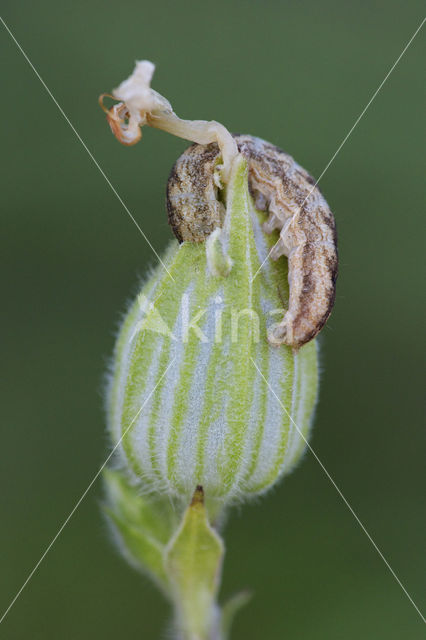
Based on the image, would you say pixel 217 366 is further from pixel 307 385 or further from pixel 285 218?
pixel 285 218

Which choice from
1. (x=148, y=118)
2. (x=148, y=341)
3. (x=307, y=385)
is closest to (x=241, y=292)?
(x=148, y=341)

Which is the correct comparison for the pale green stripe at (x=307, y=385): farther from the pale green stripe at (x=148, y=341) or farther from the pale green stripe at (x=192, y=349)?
the pale green stripe at (x=148, y=341)

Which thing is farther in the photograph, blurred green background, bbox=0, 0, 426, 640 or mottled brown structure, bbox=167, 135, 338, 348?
blurred green background, bbox=0, 0, 426, 640

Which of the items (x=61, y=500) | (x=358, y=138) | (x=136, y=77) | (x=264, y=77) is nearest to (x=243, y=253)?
(x=136, y=77)

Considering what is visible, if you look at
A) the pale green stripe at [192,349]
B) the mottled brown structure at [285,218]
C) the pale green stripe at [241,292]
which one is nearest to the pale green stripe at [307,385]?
the mottled brown structure at [285,218]

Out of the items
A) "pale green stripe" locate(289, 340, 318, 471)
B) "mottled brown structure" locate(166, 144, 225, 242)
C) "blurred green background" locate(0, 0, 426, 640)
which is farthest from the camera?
"blurred green background" locate(0, 0, 426, 640)

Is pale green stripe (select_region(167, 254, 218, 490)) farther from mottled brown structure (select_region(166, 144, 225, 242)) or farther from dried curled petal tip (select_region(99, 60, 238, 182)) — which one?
dried curled petal tip (select_region(99, 60, 238, 182))

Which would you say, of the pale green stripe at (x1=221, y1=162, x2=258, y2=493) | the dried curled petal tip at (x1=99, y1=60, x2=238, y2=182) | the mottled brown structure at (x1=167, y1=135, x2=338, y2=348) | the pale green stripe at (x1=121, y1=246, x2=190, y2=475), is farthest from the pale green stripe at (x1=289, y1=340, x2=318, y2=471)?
the dried curled petal tip at (x1=99, y1=60, x2=238, y2=182)

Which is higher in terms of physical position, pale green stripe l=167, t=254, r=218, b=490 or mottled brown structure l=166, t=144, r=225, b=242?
mottled brown structure l=166, t=144, r=225, b=242
